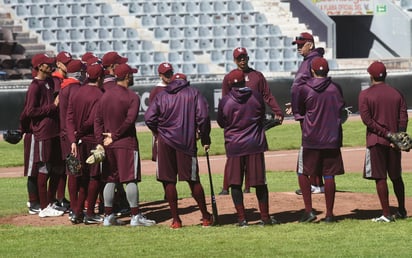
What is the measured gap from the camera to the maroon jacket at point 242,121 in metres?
11.9

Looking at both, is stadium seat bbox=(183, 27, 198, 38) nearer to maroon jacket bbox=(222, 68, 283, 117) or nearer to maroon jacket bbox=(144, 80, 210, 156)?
maroon jacket bbox=(222, 68, 283, 117)

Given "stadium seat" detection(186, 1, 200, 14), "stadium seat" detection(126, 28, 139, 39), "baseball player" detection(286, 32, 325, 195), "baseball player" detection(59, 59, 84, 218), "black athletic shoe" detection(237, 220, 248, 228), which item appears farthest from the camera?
"stadium seat" detection(186, 1, 200, 14)

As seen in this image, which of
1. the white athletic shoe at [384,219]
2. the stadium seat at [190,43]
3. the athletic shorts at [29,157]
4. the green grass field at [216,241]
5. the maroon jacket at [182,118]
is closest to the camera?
the green grass field at [216,241]

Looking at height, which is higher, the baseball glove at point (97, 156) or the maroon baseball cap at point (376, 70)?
the maroon baseball cap at point (376, 70)

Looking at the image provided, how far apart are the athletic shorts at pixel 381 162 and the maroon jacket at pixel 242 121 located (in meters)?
1.30

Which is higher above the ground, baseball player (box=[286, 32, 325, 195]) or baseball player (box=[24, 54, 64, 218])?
baseball player (box=[286, 32, 325, 195])

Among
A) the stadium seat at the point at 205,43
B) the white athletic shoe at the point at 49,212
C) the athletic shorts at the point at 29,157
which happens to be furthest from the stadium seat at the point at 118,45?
the white athletic shoe at the point at 49,212

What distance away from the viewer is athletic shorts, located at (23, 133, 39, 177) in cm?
1366

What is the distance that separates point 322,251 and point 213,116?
17.5m

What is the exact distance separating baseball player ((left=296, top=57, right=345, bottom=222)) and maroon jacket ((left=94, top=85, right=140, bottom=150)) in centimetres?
193

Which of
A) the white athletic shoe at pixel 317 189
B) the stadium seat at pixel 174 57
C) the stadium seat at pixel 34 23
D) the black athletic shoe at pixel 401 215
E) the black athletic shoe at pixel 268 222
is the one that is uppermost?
Result: the stadium seat at pixel 34 23

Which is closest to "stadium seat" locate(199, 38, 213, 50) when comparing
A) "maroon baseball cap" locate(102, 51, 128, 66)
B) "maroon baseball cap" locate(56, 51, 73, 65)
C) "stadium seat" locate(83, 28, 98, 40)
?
"stadium seat" locate(83, 28, 98, 40)

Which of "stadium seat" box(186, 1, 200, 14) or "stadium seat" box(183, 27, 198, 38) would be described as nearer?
"stadium seat" box(183, 27, 198, 38)

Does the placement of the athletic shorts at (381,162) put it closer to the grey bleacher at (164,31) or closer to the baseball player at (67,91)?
the baseball player at (67,91)
